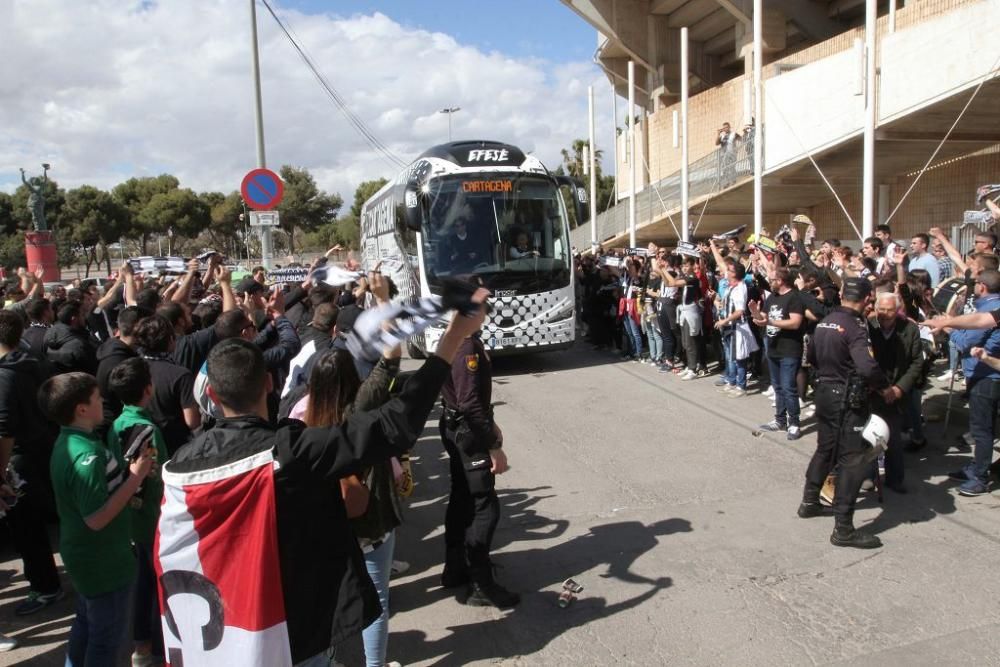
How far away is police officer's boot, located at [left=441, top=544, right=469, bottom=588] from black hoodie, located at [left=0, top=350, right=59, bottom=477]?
275 centimetres

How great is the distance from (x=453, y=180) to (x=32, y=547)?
8189 mm

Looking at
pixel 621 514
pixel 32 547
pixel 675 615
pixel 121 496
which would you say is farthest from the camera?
pixel 621 514

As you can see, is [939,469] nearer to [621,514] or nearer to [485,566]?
[621,514]

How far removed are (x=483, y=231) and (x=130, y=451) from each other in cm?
870

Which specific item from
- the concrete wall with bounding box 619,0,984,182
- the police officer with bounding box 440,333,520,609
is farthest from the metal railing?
the police officer with bounding box 440,333,520,609

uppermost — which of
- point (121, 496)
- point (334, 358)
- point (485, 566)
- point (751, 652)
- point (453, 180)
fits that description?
point (453, 180)

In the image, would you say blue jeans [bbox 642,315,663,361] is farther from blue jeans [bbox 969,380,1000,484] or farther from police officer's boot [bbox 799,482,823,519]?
police officer's boot [bbox 799,482,823,519]

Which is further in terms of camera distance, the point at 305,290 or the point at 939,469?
the point at 305,290

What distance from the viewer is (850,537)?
192 inches

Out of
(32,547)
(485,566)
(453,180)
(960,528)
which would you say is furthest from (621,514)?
(453,180)

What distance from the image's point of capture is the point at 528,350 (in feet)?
38.9

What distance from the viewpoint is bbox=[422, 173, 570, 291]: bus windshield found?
11414mm

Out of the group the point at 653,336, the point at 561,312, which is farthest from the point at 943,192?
the point at 561,312

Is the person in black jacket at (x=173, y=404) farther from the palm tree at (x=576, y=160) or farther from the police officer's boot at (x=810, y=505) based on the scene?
the palm tree at (x=576, y=160)
